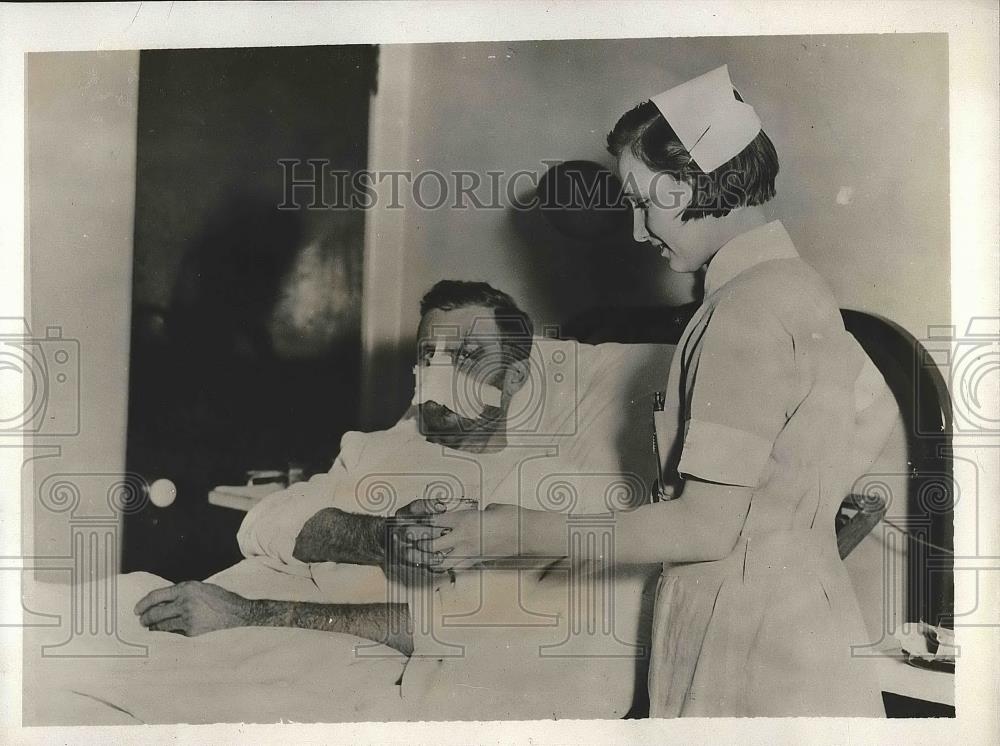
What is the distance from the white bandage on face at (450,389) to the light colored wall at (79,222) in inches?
26.2

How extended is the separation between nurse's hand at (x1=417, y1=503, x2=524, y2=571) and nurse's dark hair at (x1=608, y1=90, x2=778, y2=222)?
731 millimetres

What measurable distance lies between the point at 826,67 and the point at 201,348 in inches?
57.4

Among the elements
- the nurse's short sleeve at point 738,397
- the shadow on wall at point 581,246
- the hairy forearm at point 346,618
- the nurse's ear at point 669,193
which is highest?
the nurse's ear at point 669,193

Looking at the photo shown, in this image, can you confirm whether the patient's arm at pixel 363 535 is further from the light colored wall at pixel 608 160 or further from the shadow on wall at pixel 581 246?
the shadow on wall at pixel 581 246

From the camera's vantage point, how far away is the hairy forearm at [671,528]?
167cm

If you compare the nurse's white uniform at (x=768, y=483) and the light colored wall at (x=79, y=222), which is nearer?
the nurse's white uniform at (x=768, y=483)

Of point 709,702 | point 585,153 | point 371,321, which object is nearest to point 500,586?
point 709,702

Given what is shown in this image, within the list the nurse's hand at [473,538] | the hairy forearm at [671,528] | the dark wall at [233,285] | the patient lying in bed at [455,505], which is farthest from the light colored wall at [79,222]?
the hairy forearm at [671,528]

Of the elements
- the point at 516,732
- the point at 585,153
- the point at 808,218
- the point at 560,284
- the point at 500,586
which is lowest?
the point at 516,732

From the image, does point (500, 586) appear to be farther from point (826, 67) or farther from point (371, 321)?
point (826, 67)

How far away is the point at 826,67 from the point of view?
1.75 meters

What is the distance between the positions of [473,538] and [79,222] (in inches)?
Answer: 43.1

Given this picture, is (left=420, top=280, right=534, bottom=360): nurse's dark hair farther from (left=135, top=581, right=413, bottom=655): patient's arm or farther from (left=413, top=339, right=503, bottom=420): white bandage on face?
(left=135, top=581, right=413, bottom=655): patient's arm

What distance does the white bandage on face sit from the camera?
1732 mm
